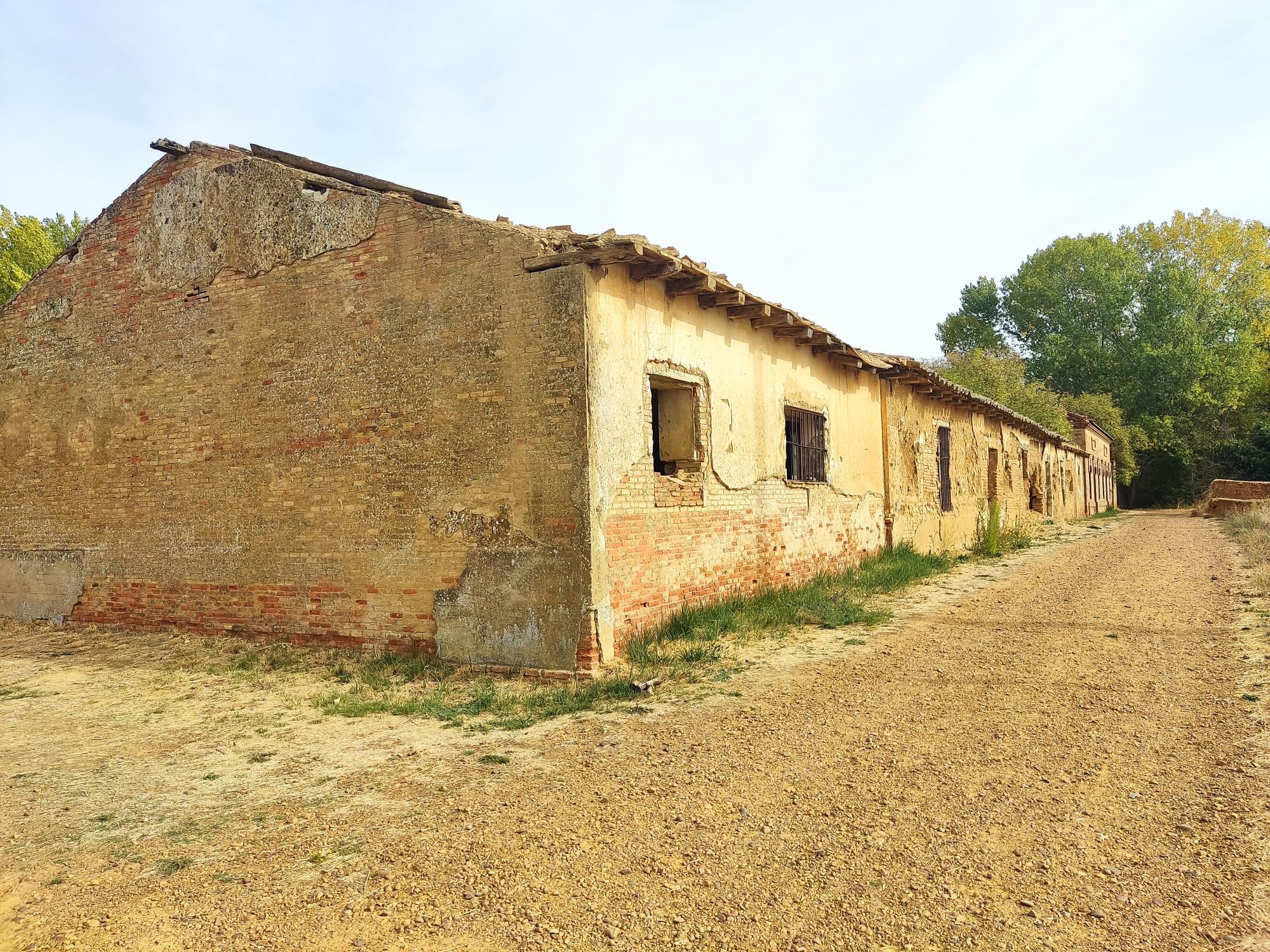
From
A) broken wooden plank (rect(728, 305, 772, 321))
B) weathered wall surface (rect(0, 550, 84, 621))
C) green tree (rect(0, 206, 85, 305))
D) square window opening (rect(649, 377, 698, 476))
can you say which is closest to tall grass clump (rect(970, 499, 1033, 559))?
broken wooden plank (rect(728, 305, 772, 321))

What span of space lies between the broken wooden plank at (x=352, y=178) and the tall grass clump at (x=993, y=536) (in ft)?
41.4

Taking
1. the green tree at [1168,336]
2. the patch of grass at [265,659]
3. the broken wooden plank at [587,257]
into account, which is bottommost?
the patch of grass at [265,659]

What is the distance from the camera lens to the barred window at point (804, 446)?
1065 cm

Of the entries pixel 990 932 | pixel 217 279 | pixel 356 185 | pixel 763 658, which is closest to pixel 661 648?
pixel 763 658

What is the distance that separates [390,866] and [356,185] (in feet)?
21.5

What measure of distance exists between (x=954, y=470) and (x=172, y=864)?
51.7 ft

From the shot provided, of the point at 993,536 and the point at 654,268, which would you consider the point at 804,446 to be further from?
the point at 993,536

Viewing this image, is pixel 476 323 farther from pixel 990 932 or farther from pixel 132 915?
pixel 990 932

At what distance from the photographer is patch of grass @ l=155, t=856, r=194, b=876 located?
351 cm

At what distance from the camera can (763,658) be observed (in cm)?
741

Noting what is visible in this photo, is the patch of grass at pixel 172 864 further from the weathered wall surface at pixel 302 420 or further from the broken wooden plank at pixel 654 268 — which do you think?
the broken wooden plank at pixel 654 268

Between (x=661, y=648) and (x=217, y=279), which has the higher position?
(x=217, y=279)

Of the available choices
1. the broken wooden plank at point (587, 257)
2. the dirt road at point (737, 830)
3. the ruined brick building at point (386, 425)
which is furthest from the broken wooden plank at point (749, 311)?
the dirt road at point (737, 830)

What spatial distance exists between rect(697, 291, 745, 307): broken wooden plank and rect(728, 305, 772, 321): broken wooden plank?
34 cm
